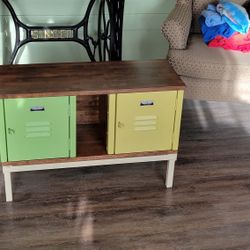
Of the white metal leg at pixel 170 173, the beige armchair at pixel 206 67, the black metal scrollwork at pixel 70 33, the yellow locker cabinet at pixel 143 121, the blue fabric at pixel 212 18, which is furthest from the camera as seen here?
the black metal scrollwork at pixel 70 33

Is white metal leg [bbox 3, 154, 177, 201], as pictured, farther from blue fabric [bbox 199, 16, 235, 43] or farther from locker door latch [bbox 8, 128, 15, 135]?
blue fabric [bbox 199, 16, 235, 43]

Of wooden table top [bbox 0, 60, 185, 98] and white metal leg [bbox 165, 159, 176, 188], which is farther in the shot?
white metal leg [bbox 165, 159, 176, 188]

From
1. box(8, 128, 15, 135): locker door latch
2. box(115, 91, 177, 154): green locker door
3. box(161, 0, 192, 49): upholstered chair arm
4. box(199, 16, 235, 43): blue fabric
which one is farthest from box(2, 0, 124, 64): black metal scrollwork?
box(8, 128, 15, 135): locker door latch

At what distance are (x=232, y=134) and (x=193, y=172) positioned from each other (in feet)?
1.45

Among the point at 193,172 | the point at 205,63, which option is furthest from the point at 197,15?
the point at 193,172

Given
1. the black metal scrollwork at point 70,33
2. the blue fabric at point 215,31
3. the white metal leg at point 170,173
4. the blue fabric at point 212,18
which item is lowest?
the white metal leg at point 170,173

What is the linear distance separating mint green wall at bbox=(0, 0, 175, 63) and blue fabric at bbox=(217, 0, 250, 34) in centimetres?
55

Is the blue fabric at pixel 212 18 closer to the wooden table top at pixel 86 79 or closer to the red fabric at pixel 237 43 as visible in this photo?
the red fabric at pixel 237 43

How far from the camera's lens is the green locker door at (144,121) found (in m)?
2.07

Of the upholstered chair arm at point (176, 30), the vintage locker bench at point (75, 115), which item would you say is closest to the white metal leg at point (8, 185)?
the vintage locker bench at point (75, 115)

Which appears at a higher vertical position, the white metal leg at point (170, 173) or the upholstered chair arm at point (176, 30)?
the upholstered chair arm at point (176, 30)

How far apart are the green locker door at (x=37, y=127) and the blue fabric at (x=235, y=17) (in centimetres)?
105

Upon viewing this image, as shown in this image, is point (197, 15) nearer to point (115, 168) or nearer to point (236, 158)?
point (236, 158)

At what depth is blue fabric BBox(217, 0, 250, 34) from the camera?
2600 millimetres
